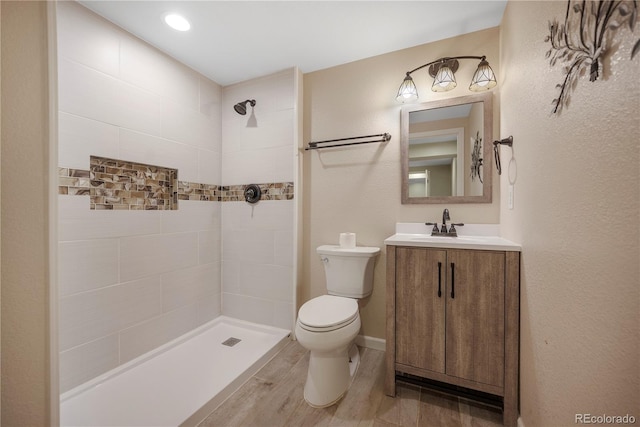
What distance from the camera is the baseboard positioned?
79.0 inches

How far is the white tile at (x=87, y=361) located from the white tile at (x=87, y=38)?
1712mm

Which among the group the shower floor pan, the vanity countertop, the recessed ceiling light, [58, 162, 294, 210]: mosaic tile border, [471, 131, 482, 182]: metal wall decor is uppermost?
the recessed ceiling light

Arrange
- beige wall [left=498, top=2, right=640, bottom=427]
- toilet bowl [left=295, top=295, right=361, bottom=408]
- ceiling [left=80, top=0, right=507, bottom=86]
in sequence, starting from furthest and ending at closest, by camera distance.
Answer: ceiling [left=80, top=0, right=507, bottom=86] < toilet bowl [left=295, top=295, right=361, bottom=408] < beige wall [left=498, top=2, right=640, bottom=427]

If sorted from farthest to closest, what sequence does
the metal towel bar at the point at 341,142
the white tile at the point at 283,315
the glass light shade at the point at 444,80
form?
the white tile at the point at 283,315 → the metal towel bar at the point at 341,142 → the glass light shade at the point at 444,80

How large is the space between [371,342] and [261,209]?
1.47 meters

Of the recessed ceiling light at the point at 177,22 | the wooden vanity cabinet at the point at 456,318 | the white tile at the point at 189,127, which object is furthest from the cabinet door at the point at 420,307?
the recessed ceiling light at the point at 177,22

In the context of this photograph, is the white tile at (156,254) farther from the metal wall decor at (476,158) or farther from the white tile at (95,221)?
the metal wall decor at (476,158)

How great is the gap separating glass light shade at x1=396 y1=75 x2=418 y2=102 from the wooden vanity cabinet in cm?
112

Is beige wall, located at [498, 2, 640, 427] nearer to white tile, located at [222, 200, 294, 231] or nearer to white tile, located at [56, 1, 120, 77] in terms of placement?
white tile, located at [222, 200, 294, 231]

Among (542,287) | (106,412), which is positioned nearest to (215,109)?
(106,412)

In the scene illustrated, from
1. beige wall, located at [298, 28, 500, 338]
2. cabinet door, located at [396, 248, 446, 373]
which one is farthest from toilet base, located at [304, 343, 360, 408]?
beige wall, located at [298, 28, 500, 338]

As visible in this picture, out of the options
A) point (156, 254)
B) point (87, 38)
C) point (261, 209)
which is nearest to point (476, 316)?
point (261, 209)

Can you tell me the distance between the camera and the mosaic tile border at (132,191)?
1.49 metres

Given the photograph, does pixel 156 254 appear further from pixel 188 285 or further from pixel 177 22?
pixel 177 22
